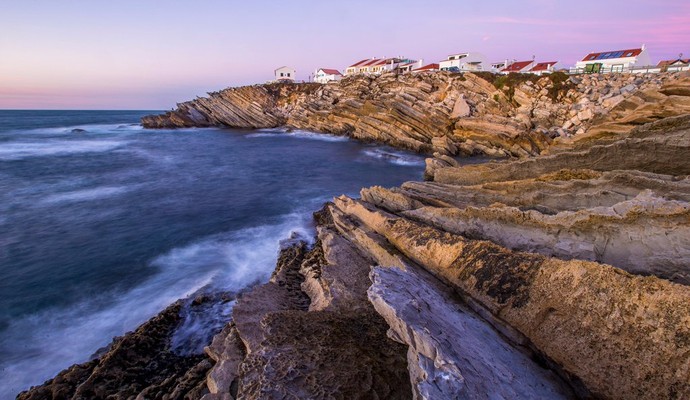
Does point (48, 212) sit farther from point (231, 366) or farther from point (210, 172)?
point (231, 366)

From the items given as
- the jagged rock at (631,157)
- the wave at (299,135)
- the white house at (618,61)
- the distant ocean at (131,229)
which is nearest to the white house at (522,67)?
the white house at (618,61)

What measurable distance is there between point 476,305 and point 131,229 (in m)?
17.2

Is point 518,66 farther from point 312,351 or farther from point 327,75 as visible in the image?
point 312,351

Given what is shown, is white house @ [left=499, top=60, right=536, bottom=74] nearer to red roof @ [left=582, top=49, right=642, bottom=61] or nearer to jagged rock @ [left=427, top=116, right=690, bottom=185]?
Answer: red roof @ [left=582, top=49, right=642, bottom=61]

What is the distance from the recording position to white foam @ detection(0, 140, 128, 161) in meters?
41.8

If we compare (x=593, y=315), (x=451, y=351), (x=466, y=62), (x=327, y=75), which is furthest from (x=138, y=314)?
(x=327, y=75)

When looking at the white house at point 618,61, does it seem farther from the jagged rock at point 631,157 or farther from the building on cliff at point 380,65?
the jagged rock at point 631,157

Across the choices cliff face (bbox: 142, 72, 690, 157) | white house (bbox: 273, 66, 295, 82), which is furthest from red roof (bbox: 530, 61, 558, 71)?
white house (bbox: 273, 66, 295, 82)

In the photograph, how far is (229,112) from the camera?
67.9 m

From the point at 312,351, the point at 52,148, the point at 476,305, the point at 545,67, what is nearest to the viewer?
the point at 312,351

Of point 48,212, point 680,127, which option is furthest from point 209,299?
point 48,212

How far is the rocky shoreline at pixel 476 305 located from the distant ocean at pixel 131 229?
8.32ft

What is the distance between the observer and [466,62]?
2702 inches

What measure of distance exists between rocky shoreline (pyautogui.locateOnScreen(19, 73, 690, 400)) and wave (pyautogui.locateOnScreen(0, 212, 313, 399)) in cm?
109
